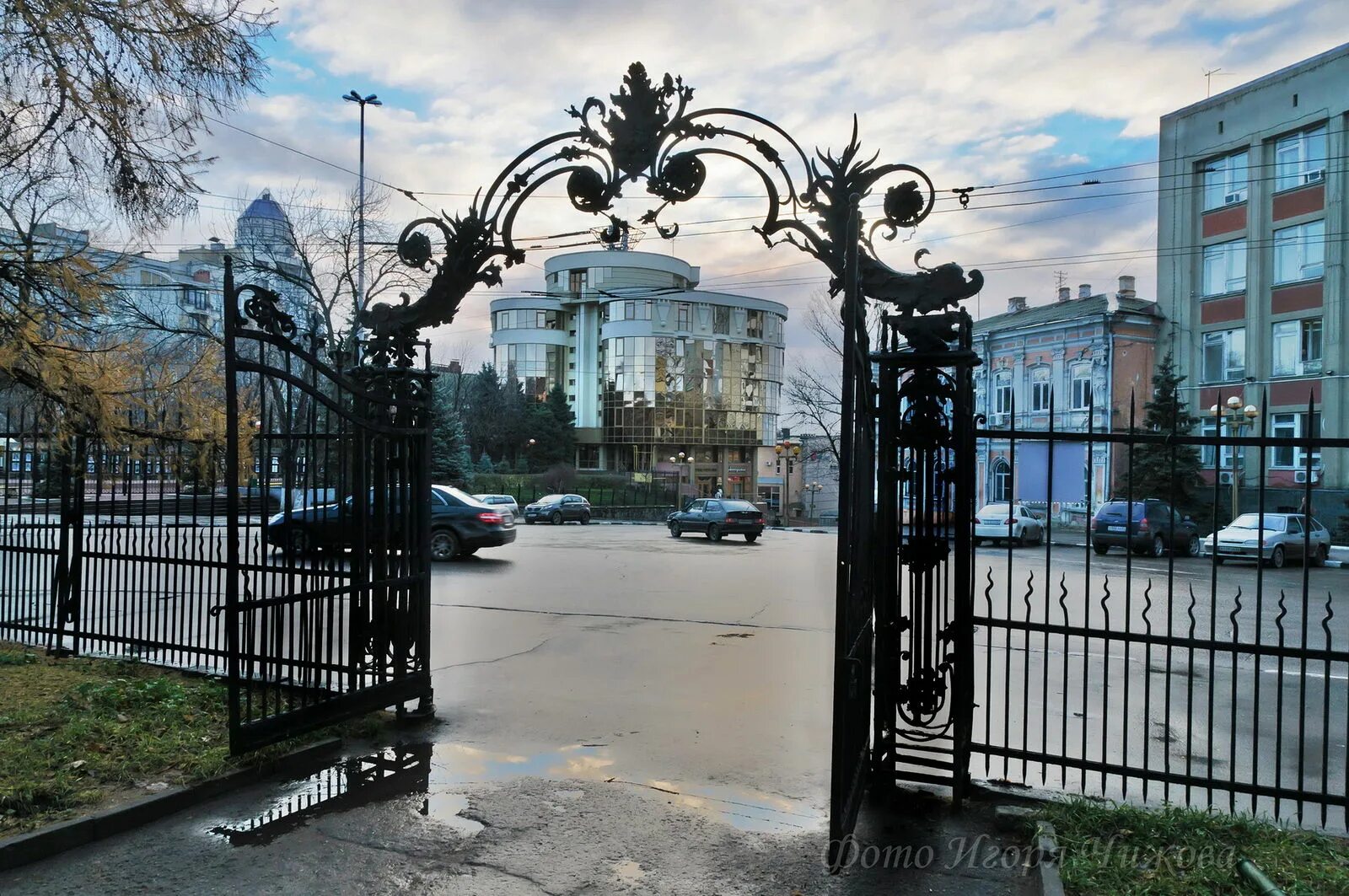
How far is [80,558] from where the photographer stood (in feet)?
28.9

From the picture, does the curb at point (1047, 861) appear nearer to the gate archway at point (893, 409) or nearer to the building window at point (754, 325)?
the gate archway at point (893, 409)

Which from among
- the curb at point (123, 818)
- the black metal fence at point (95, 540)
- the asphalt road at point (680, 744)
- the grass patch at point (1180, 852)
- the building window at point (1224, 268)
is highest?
the building window at point (1224, 268)

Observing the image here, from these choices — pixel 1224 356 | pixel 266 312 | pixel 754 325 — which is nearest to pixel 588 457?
pixel 754 325

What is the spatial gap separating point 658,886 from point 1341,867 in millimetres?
3110

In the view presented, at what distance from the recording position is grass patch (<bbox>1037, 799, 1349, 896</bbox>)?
3.96m

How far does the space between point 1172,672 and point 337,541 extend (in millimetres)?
8349

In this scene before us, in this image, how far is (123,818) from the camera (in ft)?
15.5

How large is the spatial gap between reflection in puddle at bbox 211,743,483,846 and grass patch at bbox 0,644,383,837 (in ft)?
1.42

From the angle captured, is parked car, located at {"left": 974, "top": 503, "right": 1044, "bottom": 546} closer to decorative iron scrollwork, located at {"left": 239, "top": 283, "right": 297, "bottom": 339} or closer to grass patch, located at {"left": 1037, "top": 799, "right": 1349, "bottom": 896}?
grass patch, located at {"left": 1037, "top": 799, "right": 1349, "bottom": 896}

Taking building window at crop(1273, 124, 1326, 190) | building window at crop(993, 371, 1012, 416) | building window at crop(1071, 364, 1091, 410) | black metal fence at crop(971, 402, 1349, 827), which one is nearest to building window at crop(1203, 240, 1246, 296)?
building window at crop(1273, 124, 1326, 190)

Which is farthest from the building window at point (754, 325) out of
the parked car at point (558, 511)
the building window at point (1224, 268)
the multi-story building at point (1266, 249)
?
the building window at point (1224, 268)

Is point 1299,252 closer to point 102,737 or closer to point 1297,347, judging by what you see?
point 1297,347

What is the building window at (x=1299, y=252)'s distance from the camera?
93.7ft

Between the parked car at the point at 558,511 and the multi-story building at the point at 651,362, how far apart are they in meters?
Result: 27.3
